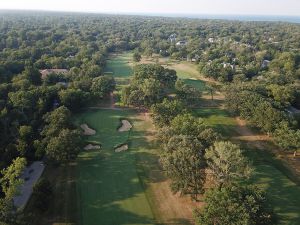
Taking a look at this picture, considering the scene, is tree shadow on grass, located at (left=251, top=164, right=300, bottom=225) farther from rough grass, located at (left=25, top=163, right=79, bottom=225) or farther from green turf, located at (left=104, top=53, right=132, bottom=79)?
green turf, located at (left=104, top=53, right=132, bottom=79)

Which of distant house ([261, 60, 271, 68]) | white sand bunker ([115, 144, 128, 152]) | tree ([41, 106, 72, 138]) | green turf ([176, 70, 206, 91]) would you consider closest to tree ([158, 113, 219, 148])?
white sand bunker ([115, 144, 128, 152])

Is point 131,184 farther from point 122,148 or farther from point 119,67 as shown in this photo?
point 119,67

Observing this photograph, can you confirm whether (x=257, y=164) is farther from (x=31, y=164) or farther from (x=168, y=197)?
(x=31, y=164)

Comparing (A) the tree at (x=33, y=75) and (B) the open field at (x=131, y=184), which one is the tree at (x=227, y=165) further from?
(A) the tree at (x=33, y=75)

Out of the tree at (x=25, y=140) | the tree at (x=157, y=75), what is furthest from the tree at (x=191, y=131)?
the tree at (x=157, y=75)

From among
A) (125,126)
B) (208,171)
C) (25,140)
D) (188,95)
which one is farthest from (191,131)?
(25,140)

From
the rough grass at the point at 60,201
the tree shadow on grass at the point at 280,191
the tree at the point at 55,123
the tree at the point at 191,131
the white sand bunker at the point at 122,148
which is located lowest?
the rough grass at the point at 60,201
